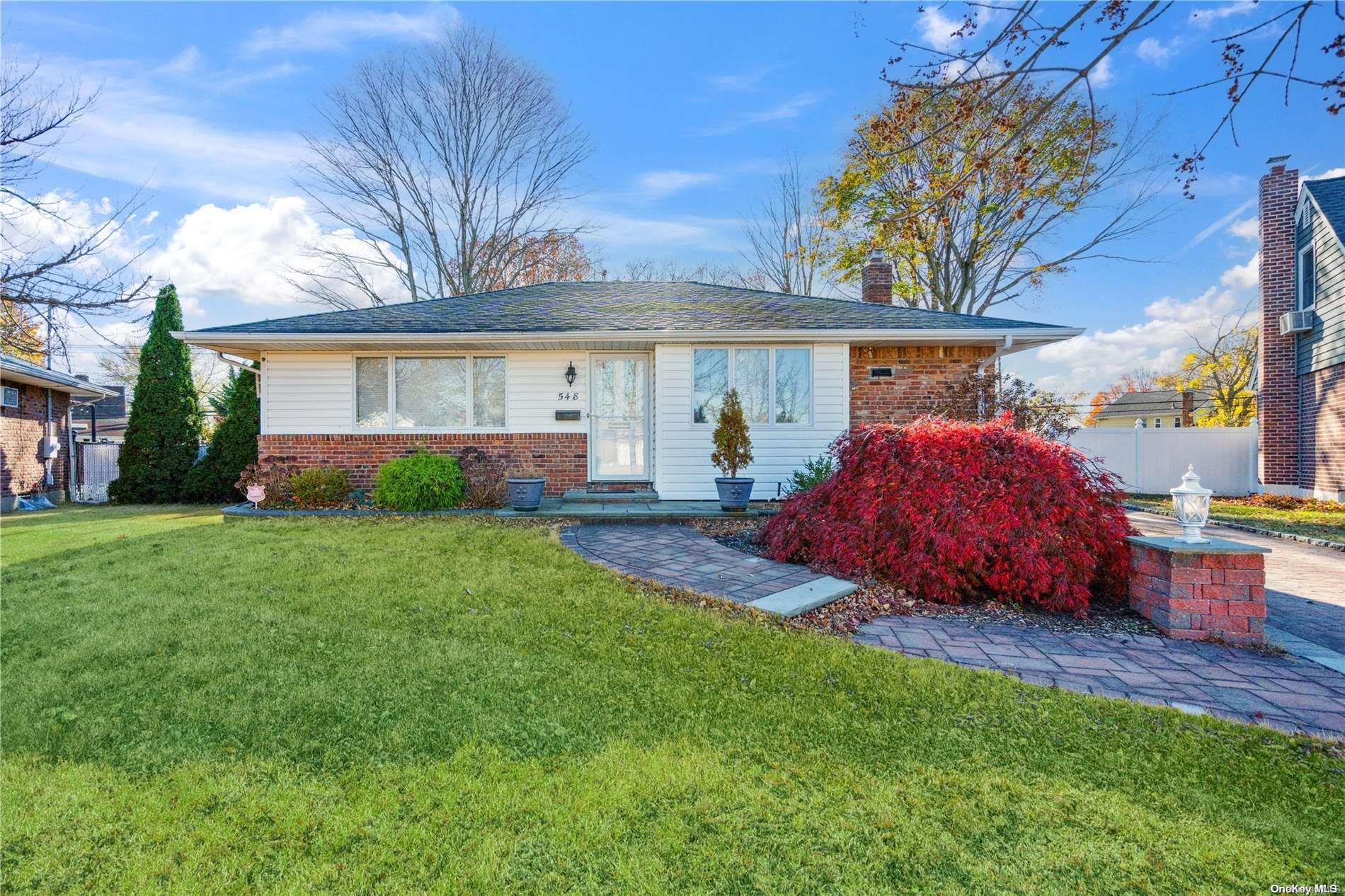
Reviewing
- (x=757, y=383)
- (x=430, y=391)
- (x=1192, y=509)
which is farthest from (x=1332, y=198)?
(x=430, y=391)

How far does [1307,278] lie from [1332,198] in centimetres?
157

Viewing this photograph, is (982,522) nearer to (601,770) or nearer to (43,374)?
(601,770)

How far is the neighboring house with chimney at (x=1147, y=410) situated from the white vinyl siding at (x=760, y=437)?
2733 centimetres

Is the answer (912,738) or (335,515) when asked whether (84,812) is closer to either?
(912,738)

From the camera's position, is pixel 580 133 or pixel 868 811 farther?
pixel 580 133

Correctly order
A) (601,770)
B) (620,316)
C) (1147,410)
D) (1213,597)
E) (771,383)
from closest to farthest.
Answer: (601,770), (1213,597), (771,383), (620,316), (1147,410)

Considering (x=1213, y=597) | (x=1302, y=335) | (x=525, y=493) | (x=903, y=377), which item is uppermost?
(x=1302, y=335)

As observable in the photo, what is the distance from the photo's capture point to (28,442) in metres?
13.6

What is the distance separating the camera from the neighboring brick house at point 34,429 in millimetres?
12727

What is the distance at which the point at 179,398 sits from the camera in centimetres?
1317

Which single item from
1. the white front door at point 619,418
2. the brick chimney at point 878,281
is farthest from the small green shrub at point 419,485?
the brick chimney at point 878,281

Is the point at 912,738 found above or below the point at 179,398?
below

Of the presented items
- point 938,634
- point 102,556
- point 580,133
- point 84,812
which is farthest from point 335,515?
point 580,133

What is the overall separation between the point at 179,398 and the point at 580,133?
1321 cm
